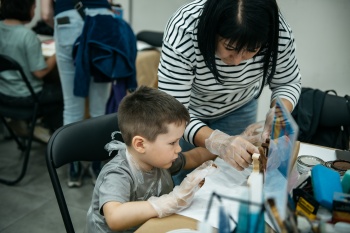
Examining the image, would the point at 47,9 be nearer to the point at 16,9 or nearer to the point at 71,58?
the point at 16,9

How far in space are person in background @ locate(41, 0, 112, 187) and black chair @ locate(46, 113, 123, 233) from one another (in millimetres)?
996

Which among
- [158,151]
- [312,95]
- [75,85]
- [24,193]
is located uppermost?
[158,151]

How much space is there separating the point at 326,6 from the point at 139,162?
176 cm

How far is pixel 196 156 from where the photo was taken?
1268mm

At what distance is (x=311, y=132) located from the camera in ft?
5.94

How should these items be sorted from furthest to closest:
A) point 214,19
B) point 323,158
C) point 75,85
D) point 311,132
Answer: point 75,85 < point 311,132 < point 323,158 < point 214,19

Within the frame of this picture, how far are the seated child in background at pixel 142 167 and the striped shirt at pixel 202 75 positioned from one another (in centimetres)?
13

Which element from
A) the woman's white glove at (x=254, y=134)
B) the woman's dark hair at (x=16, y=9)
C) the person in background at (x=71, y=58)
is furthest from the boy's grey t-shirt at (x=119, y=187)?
the woman's dark hair at (x=16, y=9)

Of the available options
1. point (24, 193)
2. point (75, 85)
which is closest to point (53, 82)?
point (75, 85)

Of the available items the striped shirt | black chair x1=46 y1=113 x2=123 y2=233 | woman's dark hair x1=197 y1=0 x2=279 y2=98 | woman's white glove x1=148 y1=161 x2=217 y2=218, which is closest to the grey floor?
black chair x1=46 y1=113 x2=123 y2=233

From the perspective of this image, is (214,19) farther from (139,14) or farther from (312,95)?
(139,14)

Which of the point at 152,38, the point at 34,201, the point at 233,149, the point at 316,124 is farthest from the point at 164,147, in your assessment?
the point at 152,38

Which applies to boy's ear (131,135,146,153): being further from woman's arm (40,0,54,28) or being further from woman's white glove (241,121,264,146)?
woman's arm (40,0,54,28)

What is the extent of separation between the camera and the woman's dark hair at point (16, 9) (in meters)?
2.22
